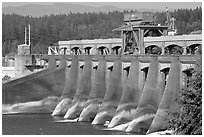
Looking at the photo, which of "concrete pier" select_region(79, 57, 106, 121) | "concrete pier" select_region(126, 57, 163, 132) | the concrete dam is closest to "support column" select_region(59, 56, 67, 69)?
the concrete dam

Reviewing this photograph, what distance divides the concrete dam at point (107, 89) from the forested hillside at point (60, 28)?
2715 inches

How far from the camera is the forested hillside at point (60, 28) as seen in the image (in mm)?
141875

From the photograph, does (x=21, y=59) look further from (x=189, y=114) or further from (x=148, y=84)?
(x=189, y=114)

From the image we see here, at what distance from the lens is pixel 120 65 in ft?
175

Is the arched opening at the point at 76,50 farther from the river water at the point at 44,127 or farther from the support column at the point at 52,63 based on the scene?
Answer: the river water at the point at 44,127

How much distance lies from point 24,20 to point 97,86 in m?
112

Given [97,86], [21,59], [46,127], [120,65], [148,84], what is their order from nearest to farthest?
[148,84] < [46,127] < [120,65] < [97,86] < [21,59]

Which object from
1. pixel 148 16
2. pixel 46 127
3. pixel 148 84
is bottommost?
pixel 46 127

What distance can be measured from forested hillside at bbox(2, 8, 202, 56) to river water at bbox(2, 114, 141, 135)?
3007 inches

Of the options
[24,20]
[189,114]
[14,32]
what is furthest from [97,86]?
[24,20]

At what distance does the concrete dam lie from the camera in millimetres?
43156

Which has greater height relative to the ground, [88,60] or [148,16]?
[148,16]

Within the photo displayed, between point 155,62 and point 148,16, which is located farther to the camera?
point 148,16

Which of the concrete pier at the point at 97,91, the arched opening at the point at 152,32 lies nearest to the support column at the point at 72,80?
the concrete pier at the point at 97,91
